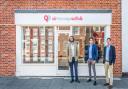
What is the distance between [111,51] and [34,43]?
A: 492 centimetres

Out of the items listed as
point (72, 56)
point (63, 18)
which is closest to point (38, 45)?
point (63, 18)

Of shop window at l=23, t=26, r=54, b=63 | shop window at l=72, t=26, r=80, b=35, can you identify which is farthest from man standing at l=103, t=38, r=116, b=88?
shop window at l=23, t=26, r=54, b=63

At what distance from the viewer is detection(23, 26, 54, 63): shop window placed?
1875cm

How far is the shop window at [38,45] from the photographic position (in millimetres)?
18750

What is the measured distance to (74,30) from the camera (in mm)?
18641

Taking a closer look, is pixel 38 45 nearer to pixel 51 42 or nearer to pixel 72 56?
pixel 51 42

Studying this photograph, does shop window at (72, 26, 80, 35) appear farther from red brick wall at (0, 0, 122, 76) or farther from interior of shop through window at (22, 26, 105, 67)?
red brick wall at (0, 0, 122, 76)

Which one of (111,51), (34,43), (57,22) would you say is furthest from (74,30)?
(111,51)

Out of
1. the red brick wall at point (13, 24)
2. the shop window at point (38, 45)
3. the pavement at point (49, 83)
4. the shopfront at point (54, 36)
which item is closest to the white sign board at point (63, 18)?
the shopfront at point (54, 36)

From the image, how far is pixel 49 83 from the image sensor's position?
16.6m

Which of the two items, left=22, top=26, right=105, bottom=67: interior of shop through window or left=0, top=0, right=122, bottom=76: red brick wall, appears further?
left=22, top=26, right=105, bottom=67: interior of shop through window

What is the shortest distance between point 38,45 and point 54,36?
100 cm

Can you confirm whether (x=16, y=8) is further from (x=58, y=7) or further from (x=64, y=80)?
(x=64, y=80)

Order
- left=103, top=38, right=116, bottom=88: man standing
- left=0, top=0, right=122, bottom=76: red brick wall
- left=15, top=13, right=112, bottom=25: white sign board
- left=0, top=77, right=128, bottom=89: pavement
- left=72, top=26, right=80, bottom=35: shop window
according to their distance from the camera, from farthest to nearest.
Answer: left=72, top=26, right=80, bottom=35: shop window → left=0, top=0, right=122, bottom=76: red brick wall → left=15, top=13, right=112, bottom=25: white sign board → left=0, top=77, right=128, bottom=89: pavement → left=103, top=38, right=116, bottom=88: man standing
